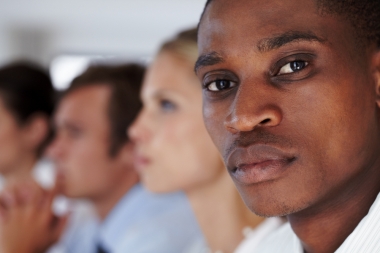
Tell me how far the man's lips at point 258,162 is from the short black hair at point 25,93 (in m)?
1.92

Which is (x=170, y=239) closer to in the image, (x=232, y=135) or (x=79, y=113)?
(x=79, y=113)

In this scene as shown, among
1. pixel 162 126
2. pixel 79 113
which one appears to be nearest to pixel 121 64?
pixel 79 113

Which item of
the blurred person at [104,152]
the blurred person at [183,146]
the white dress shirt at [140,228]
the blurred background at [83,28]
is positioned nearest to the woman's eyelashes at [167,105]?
the blurred person at [183,146]

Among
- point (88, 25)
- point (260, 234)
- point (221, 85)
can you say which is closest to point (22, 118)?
point (260, 234)

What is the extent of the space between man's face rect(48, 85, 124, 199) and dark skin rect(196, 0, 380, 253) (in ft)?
4.28

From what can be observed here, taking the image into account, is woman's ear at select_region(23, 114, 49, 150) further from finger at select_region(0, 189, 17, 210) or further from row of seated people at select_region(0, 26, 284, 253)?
finger at select_region(0, 189, 17, 210)

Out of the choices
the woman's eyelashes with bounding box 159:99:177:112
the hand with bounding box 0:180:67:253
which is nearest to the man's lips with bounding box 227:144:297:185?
the woman's eyelashes with bounding box 159:99:177:112

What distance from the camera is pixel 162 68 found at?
154 centimetres

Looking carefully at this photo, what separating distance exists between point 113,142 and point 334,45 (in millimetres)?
1418

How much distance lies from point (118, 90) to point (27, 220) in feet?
1.94

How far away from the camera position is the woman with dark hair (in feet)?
8.46

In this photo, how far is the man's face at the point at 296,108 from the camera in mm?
780

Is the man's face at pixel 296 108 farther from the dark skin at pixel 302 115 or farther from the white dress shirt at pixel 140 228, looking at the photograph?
the white dress shirt at pixel 140 228

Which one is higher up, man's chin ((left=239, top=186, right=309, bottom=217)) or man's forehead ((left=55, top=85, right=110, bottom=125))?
man's forehead ((left=55, top=85, right=110, bottom=125))
